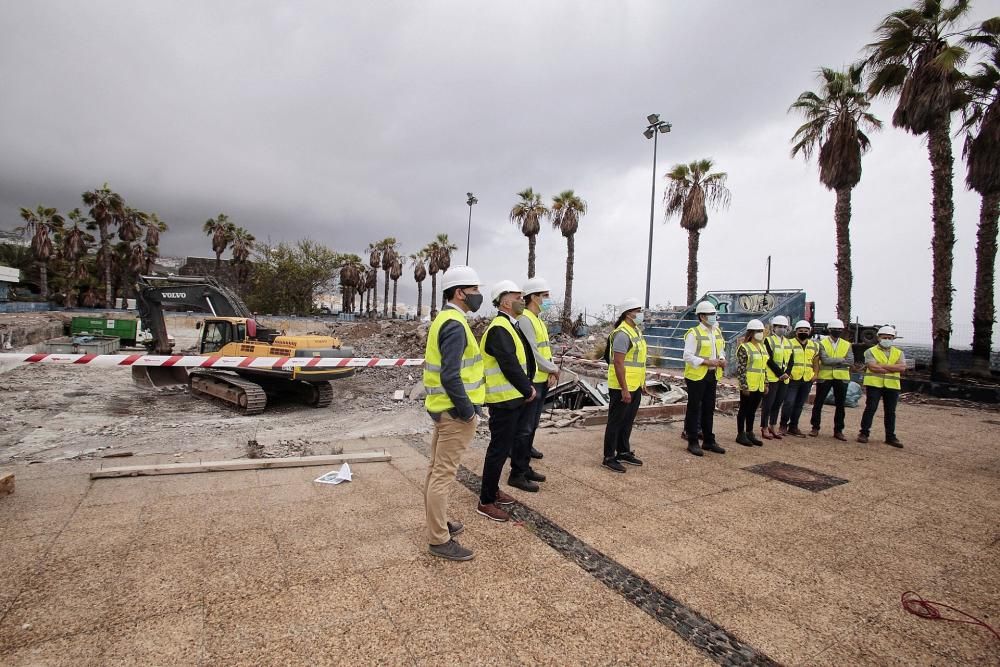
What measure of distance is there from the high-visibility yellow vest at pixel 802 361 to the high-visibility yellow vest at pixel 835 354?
30 centimetres

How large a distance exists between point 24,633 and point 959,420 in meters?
12.4

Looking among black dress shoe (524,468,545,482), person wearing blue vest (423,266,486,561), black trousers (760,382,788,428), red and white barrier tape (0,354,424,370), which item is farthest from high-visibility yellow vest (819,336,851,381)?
red and white barrier tape (0,354,424,370)

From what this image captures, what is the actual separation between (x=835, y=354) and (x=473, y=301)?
628 centimetres

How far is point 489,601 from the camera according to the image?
2.56 meters

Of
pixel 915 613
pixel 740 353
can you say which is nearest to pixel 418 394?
pixel 740 353

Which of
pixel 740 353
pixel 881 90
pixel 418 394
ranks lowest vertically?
pixel 418 394

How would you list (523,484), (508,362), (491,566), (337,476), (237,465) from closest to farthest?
(491,566) → (508,362) → (523,484) → (337,476) → (237,465)

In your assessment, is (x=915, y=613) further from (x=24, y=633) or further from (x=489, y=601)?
(x=24, y=633)

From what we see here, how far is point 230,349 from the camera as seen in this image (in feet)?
33.7

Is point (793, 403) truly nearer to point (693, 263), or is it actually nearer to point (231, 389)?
point (231, 389)

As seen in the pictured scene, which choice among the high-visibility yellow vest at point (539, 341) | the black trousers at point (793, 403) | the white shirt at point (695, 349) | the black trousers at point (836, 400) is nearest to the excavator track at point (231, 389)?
the high-visibility yellow vest at point (539, 341)

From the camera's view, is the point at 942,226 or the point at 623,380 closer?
the point at 623,380

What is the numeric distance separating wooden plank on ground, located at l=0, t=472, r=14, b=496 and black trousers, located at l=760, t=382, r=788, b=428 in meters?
8.02

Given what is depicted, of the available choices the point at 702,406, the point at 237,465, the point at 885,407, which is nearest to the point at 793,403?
the point at 885,407
